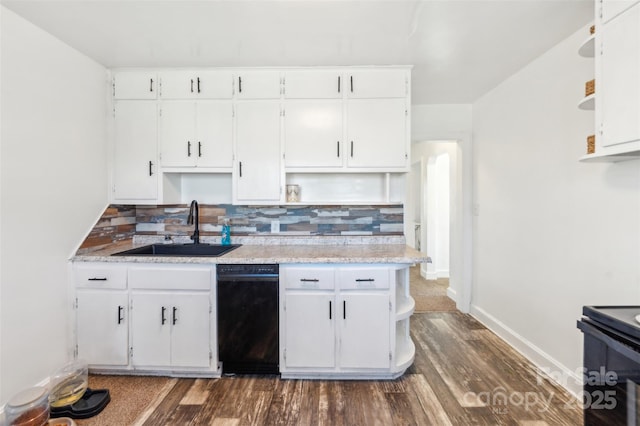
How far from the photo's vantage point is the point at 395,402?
6.39 ft

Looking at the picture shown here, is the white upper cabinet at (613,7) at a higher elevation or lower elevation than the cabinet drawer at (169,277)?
higher

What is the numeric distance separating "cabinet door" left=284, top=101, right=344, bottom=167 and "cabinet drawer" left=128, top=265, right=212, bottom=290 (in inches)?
46.0

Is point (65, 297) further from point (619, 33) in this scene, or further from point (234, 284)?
point (619, 33)

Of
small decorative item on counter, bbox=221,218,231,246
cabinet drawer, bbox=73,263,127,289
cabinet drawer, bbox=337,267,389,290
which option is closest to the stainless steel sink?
small decorative item on counter, bbox=221,218,231,246

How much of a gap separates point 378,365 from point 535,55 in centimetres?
279

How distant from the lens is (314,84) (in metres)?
2.54

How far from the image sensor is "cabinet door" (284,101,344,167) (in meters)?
2.54

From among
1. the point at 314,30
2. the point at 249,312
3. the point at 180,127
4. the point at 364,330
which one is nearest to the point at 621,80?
the point at 314,30

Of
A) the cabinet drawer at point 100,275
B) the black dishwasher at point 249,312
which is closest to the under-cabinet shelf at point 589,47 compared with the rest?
the black dishwasher at point 249,312

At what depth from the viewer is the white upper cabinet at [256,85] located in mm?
2541

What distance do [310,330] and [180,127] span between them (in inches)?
81.9

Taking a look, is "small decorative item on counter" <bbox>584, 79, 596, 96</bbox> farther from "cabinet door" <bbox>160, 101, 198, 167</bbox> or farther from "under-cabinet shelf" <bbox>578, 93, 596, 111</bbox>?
"cabinet door" <bbox>160, 101, 198, 167</bbox>

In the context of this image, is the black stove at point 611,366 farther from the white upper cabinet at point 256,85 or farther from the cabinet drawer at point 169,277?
the white upper cabinet at point 256,85

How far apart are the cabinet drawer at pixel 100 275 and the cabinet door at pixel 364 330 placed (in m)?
1.71
